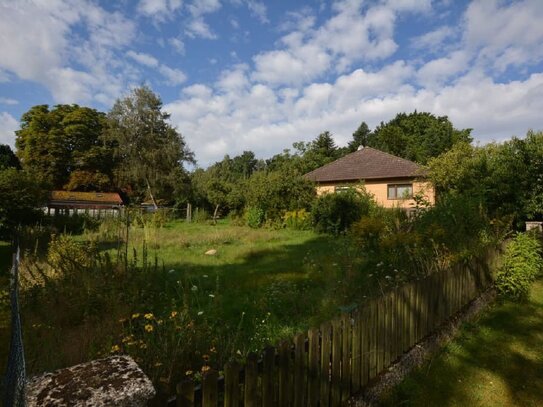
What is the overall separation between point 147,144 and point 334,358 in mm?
37076

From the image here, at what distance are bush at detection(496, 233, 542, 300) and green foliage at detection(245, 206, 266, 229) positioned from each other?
1451 centimetres

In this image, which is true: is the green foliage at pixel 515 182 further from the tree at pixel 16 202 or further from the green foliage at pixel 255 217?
the tree at pixel 16 202

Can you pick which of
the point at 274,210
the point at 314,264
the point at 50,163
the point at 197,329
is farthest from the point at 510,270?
the point at 50,163

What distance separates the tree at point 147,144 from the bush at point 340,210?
2208cm

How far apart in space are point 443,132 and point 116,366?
4990cm

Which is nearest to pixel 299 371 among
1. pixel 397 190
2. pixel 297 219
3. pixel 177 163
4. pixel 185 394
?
pixel 185 394

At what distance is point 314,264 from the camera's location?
8.72m

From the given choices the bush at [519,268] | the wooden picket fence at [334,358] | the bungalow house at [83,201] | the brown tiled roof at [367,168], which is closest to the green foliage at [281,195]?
the brown tiled roof at [367,168]

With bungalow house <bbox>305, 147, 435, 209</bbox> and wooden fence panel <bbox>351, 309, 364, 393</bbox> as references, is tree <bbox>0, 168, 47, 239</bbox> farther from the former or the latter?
bungalow house <bbox>305, 147, 435, 209</bbox>

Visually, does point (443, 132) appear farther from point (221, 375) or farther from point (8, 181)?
point (221, 375)

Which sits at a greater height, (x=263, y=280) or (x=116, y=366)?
(x=116, y=366)

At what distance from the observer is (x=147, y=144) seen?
36656 mm

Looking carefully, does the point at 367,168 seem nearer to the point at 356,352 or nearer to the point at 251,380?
the point at 356,352

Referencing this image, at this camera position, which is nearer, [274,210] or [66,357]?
[66,357]
